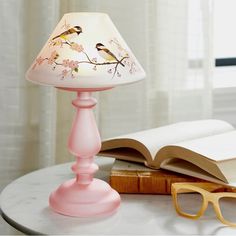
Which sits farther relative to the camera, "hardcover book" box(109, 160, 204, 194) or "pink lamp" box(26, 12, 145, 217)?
"hardcover book" box(109, 160, 204, 194)

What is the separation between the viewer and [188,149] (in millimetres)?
917

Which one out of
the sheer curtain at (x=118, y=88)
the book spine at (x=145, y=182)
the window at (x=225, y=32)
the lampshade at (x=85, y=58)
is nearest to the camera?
the lampshade at (x=85, y=58)

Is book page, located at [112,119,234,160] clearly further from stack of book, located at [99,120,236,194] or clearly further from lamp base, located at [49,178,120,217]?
lamp base, located at [49,178,120,217]

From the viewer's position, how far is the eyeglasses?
85cm

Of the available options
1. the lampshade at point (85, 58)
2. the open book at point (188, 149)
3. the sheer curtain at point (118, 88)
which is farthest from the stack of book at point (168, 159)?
the sheer curtain at point (118, 88)

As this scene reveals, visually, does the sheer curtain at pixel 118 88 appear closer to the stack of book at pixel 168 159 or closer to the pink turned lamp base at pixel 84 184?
the stack of book at pixel 168 159

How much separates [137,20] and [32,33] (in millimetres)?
233

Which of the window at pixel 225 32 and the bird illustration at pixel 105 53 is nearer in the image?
the bird illustration at pixel 105 53

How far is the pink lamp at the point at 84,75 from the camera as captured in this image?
811 mm

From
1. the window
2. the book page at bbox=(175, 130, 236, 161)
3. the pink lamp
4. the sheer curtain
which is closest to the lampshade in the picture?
the pink lamp

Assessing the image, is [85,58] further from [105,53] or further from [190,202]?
[190,202]

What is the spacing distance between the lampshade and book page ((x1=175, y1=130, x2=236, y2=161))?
15 cm

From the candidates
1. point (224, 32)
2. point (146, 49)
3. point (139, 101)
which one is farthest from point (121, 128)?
point (224, 32)

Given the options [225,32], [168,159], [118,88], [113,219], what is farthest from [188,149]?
[225,32]
